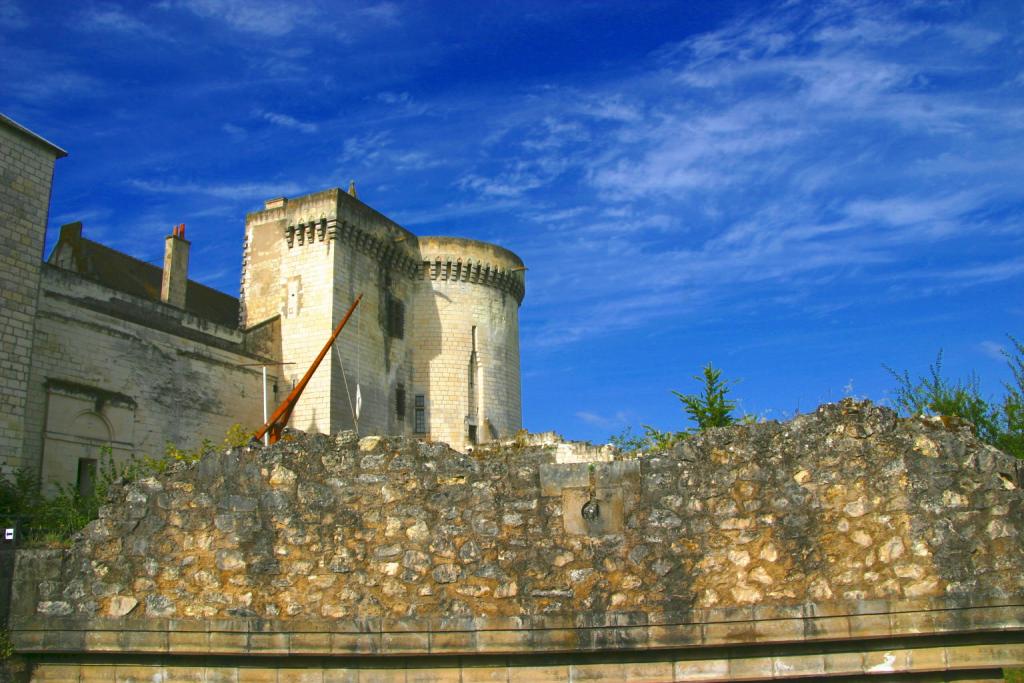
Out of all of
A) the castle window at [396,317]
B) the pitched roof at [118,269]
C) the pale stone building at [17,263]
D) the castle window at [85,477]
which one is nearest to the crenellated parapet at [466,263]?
the castle window at [396,317]

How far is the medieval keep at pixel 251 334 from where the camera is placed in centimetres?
2006

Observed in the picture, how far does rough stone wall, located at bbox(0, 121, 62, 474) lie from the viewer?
18.9 metres

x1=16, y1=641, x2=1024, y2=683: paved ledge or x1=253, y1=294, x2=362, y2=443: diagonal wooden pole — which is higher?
x1=253, y1=294, x2=362, y2=443: diagonal wooden pole

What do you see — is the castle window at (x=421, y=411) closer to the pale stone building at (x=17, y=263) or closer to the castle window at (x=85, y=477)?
the castle window at (x=85, y=477)

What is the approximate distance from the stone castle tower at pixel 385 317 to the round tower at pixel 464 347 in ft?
0.16

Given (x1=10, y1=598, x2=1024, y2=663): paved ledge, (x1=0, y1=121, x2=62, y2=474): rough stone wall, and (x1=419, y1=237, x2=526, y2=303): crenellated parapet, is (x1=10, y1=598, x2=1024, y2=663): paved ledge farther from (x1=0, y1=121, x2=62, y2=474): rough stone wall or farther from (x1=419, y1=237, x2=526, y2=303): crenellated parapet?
(x1=419, y1=237, x2=526, y2=303): crenellated parapet

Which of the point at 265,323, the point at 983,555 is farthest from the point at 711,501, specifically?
the point at 265,323

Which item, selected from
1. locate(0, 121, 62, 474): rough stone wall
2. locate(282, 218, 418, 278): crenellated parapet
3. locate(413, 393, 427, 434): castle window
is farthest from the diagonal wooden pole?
locate(0, 121, 62, 474): rough stone wall

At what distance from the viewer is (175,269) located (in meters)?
28.0

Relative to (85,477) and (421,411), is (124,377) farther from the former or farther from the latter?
(421,411)

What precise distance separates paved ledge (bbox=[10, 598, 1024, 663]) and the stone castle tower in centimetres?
2092

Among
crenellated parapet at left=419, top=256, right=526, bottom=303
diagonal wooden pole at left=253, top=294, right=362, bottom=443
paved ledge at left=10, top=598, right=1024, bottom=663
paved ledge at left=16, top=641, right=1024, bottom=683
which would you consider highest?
crenellated parapet at left=419, top=256, right=526, bottom=303

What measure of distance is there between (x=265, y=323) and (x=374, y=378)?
420 cm

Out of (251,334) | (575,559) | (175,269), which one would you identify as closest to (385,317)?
(251,334)
